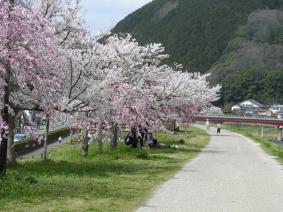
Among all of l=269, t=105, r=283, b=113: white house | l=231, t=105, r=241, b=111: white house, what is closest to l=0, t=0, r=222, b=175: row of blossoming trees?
l=231, t=105, r=241, b=111: white house

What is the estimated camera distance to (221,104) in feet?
516

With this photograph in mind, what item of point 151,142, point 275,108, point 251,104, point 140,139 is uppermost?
point 251,104

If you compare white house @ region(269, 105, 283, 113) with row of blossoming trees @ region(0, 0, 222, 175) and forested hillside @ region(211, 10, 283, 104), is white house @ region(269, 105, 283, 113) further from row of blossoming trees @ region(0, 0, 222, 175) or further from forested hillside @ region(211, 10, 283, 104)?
row of blossoming trees @ region(0, 0, 222, 175)

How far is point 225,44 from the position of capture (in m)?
182

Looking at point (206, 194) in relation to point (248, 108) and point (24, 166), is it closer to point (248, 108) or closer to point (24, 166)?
point (24, 166)

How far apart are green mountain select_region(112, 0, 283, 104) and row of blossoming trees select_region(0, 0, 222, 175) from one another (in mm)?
121511

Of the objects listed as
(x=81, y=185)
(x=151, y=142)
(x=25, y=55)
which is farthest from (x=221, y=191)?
(x=151, y=142)

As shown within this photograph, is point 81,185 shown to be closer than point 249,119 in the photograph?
Yes

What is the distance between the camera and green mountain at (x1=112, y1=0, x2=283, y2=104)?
153750 millimetres

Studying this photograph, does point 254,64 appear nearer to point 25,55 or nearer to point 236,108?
point 236,108

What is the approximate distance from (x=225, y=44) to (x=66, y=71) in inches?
6589

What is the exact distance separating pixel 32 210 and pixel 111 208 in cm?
167

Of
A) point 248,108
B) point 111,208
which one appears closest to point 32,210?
point 111,208

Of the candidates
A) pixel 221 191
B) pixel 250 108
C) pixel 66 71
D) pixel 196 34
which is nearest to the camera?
→ pixel 221 191
